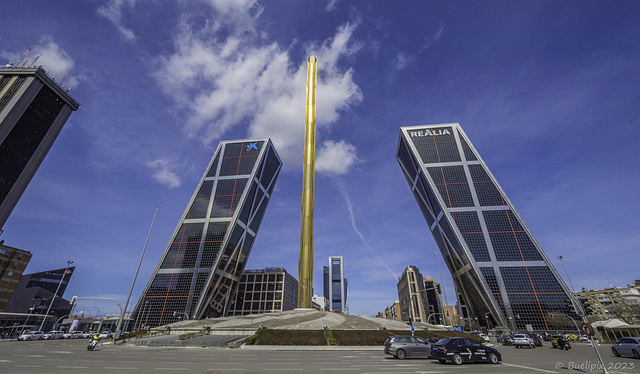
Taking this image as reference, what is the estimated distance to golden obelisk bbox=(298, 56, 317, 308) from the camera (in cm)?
4903

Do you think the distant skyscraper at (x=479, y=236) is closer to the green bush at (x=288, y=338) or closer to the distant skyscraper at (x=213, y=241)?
the distant skyscraper at (x=213, y=241)

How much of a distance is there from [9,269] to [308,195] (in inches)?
2857

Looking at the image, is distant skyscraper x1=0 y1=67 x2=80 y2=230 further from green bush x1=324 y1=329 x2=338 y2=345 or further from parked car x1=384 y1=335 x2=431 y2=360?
parked car x1=384 y1=335 x2=431 y2=360

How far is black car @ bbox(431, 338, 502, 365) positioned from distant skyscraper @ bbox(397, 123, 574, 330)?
56.6 meters

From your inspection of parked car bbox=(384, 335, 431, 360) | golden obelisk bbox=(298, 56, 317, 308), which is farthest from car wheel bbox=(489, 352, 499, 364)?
golden obelisk bbox=(298, 56, 317, 308)

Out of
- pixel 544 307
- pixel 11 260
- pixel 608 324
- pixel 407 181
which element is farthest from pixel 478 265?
pixel 11 260

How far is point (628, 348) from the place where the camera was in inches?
719

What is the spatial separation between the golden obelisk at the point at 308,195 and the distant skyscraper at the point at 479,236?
1391 inches

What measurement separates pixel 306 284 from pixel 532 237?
56842 mm

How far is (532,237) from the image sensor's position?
217ft

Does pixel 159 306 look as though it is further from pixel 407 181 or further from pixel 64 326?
pixel 407 181

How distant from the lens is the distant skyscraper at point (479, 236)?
60.7 meters

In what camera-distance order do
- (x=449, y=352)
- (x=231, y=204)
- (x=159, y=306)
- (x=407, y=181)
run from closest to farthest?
(x=449, y=352)
(x=159, y=306)
(x=231, y=204)
(x=407, y=181)

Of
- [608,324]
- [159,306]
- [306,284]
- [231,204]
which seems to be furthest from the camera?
[231,204]
